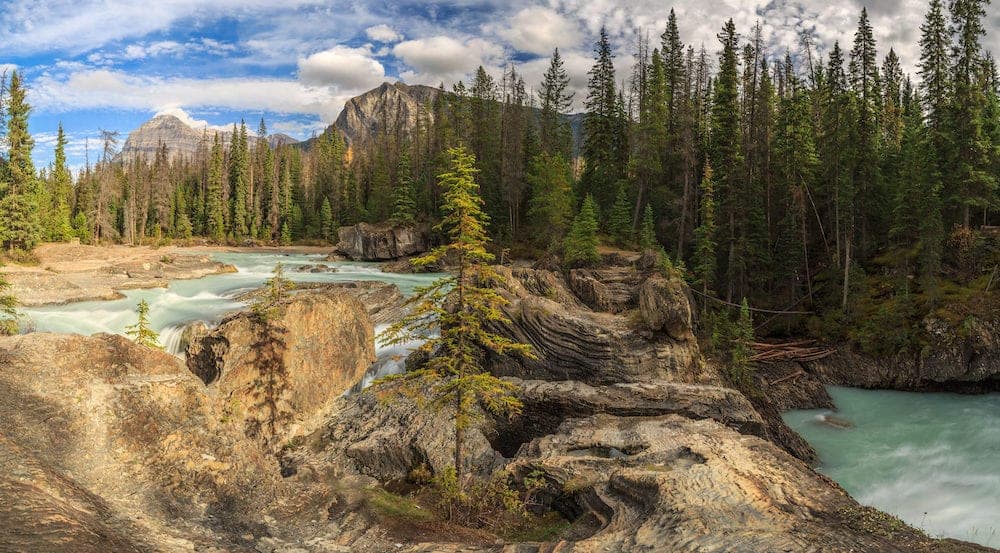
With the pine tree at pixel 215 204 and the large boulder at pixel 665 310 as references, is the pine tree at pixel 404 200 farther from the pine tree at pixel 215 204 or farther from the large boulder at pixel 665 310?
the large boulder at pixel 665 310

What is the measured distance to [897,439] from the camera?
21781 mm

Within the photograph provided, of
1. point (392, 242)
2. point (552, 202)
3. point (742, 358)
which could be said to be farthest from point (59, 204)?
point (742, 358)

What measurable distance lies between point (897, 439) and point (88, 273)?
58011 millimetres

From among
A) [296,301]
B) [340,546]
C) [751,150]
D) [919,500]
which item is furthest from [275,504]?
[751,150]

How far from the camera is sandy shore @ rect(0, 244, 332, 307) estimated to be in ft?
110

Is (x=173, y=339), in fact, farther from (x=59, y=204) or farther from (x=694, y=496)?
(x=59, y=204)

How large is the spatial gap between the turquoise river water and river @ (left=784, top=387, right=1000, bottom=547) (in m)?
0.03

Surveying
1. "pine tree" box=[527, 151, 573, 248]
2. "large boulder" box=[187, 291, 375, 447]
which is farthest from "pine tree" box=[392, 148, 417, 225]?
"large boulder" box=[187, 291, 375, 447]

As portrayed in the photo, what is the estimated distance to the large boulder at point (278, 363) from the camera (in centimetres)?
1725

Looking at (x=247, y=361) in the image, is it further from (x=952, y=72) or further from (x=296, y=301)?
(x=952, y=72)

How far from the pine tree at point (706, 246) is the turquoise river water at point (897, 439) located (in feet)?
35.7

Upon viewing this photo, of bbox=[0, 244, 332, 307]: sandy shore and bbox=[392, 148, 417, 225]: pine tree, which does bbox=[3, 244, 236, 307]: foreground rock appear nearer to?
bbox=[0, 244, 332, 307]: sandy shore

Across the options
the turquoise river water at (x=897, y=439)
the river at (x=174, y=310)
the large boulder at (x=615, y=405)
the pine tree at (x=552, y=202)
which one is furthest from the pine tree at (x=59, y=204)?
the large boulder at (x=615, y=405)

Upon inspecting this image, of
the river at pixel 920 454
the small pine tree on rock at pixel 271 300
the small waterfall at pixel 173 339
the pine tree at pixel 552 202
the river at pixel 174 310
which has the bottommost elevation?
the river at pixel 920 454
